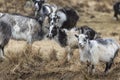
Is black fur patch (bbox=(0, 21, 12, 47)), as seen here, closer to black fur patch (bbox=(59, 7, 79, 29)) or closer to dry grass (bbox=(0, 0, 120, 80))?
dry grass (bbox=(0, 0, 120, 80))

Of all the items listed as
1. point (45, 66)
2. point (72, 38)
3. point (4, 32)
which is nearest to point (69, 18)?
point (72, 38)

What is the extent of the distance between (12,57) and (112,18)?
44.6 ft

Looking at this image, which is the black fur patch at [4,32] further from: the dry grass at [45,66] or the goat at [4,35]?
the dry grass at [45,66]

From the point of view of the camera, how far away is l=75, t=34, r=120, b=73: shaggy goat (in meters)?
12.5

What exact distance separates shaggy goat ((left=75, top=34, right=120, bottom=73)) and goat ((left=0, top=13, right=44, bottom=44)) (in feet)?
9.33

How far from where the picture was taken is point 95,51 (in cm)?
1245

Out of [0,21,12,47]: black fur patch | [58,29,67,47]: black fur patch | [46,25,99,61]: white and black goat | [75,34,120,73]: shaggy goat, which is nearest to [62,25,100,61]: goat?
[46,25,99,61]: white and black goat

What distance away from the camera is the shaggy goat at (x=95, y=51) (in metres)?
12.5

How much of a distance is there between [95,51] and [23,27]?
3266 mm

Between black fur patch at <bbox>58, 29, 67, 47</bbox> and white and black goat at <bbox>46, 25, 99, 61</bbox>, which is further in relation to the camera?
black fur patch at <bbox>58, 29, 67, 47</bbox>

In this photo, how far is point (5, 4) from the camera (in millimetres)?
26203

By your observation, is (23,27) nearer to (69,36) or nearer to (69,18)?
(69,36)

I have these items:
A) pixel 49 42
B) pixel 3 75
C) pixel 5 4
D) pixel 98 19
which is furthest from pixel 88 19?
pixel 3 75

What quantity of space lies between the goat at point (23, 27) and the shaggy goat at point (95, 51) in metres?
2.84
